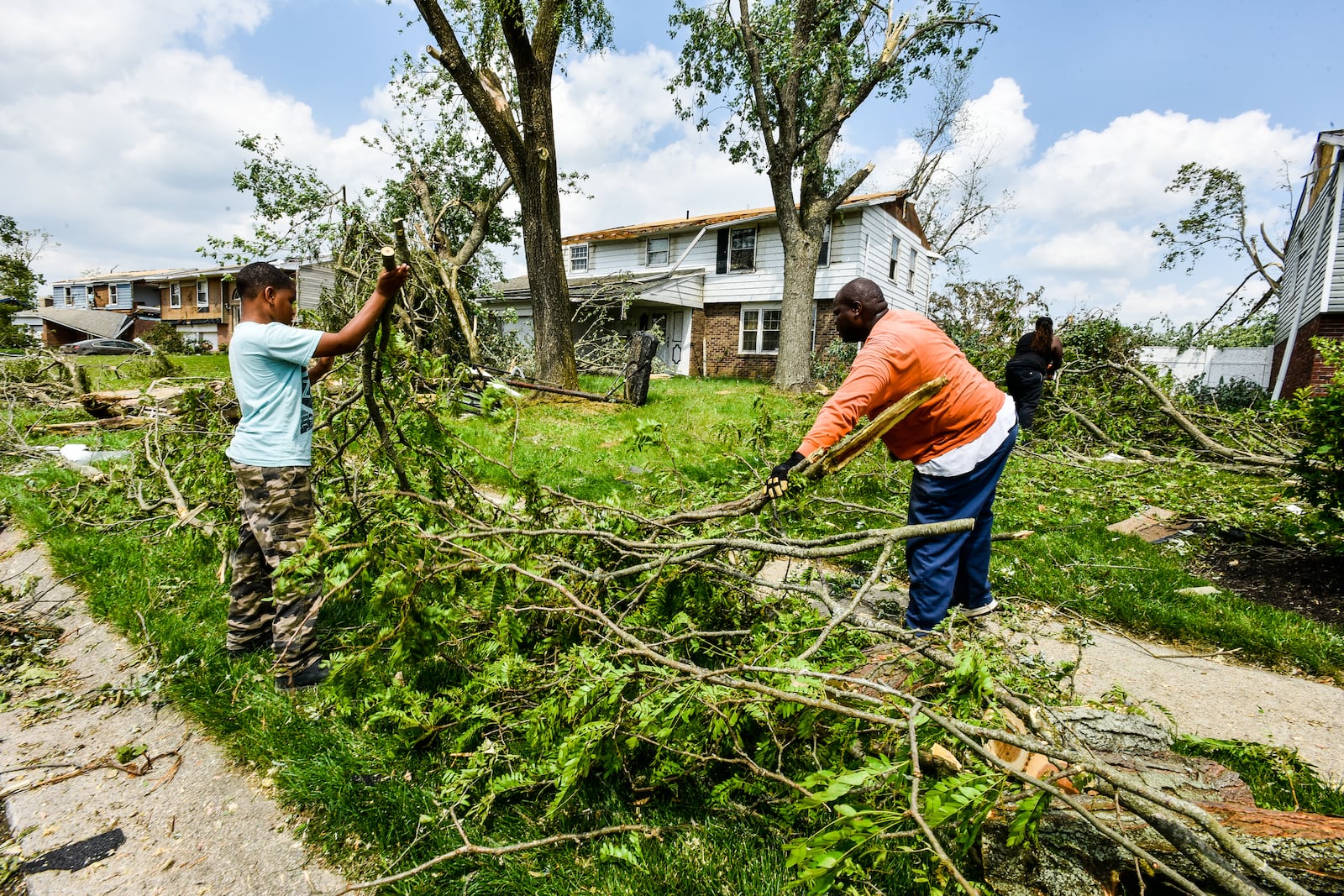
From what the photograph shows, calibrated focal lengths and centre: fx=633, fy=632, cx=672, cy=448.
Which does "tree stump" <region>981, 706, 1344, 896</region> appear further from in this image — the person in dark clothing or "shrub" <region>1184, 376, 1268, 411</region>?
"shrub" <region>1184, 376, 1268, 411</region>

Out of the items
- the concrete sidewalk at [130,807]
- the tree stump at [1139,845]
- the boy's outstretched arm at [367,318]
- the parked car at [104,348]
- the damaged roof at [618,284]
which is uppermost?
the damaged roof at [618,284]

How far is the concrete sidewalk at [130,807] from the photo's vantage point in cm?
208

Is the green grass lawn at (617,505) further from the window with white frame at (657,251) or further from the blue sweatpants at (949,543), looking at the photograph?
the window with white frame at (657,251)

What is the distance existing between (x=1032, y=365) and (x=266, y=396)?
737 centimetres

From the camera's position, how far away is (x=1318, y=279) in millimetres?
13258

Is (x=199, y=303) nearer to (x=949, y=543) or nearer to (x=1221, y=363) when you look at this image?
(x=949, y=543)

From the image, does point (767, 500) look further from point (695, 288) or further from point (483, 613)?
point (695, 288)

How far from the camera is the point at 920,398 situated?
3012 millimetres

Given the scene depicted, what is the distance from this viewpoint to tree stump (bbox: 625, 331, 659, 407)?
10.9 meters

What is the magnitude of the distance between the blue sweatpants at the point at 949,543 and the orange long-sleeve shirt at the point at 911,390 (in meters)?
0.18

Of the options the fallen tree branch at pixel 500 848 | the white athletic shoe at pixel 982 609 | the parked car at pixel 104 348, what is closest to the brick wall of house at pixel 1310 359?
the white athletic shoe at pixel 982 609

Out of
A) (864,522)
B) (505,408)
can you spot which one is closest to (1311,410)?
(864,522)

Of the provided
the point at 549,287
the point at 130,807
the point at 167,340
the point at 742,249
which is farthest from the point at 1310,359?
the point at 167,340

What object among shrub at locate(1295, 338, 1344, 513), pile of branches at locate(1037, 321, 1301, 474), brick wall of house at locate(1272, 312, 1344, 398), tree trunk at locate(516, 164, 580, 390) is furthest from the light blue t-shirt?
brick wall of house at locate(1272, 312, 1344, 398)
